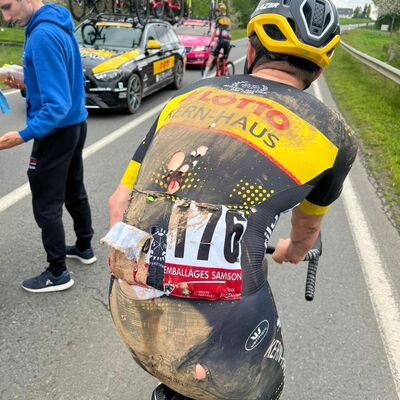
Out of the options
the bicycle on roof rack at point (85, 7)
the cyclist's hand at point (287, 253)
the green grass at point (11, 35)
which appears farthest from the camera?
the green grass at point (11, 35)

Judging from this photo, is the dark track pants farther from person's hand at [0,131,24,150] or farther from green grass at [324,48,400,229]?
green grass at [324,48,400,229]

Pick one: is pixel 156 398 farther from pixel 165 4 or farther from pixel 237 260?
pixel 165 4

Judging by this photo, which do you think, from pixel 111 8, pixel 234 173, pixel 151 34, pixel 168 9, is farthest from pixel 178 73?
pixel 234 173

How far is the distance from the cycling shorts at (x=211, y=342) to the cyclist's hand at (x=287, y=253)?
420 millimetres

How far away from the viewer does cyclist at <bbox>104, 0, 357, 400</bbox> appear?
122 centimetres

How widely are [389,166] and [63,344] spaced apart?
5.38m

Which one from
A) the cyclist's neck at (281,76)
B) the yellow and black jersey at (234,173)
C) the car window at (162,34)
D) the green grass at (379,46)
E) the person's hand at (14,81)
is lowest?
the green grass at (379,46)

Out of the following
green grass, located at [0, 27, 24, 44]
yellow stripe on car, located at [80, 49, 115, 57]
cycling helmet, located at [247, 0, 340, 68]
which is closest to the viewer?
A: cycling helmet, located at [247, 0, 340, 68]

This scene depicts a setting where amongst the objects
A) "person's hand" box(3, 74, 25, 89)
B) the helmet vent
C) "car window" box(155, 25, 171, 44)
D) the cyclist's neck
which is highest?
the helmet vent

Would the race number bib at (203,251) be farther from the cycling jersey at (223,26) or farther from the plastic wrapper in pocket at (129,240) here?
the cycling jersey at (223,26)

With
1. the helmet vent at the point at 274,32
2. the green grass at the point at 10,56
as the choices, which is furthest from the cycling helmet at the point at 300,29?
the green grass at the point at 10,56

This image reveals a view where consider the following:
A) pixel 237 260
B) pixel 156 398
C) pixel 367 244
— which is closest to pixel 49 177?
pixel 156 398

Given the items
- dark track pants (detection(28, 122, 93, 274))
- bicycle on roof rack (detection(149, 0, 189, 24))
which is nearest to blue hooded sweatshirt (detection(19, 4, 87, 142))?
dark track pants (detection(28, 122, 93, 274))

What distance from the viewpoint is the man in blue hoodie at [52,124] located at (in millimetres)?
2486
